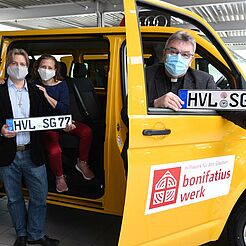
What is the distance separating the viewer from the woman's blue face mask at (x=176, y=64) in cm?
235

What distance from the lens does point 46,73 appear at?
331 cm

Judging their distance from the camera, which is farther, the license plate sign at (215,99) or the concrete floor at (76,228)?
the concrete floor at (76,228)

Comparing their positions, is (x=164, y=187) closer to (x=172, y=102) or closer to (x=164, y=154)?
(x=164, y=154)

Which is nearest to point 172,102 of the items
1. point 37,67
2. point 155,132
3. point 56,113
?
point 155,132

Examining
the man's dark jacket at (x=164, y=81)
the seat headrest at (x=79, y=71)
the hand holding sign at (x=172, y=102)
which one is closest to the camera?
the hand holding sign at (x=172, y=102)

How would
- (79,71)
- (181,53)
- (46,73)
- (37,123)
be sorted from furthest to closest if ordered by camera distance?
1. (79,71)
2. (46,73)
3. (37,123)
4. (181,53)

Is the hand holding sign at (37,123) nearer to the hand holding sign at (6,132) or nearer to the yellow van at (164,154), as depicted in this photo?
the hand holding sign at (6,132)

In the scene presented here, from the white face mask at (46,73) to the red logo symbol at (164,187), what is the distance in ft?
5.66

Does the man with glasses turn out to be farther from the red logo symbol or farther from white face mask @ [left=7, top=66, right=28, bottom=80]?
white face mask @ [left=7, top=66, right=28, bottom=80]

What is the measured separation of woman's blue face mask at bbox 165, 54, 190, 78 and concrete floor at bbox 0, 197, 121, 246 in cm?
168

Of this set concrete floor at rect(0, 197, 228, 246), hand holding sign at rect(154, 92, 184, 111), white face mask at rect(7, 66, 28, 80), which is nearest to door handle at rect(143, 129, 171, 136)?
hand holding sign at rect(154, 92, 184, 111)

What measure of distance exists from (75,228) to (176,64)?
196 cm

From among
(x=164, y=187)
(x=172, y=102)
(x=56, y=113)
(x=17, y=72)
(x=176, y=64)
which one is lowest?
(x=164, y=187)

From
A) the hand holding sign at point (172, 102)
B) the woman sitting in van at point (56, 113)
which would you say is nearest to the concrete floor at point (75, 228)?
the woman sitting in van at point (56, 113)
